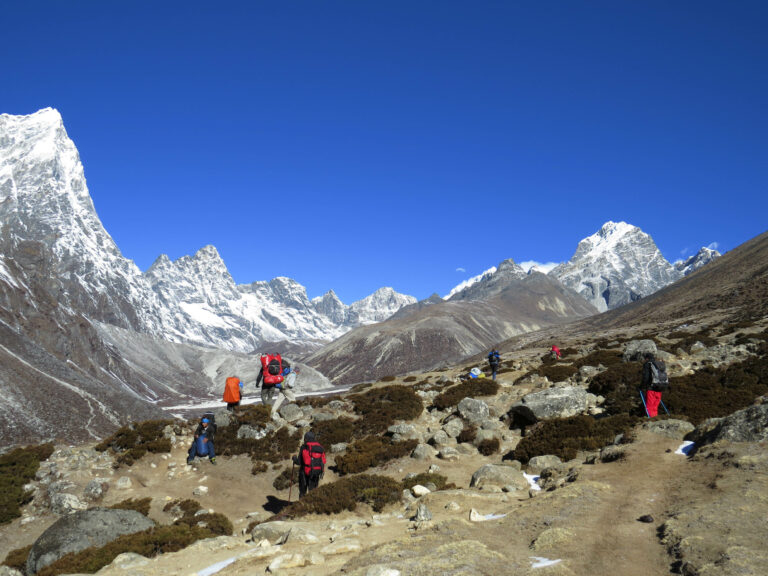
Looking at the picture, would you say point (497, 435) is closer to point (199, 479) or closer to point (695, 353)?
point (199, 479)

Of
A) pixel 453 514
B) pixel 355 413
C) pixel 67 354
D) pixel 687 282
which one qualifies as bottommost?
pixel 453 514

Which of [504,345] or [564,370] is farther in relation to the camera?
[504,345]

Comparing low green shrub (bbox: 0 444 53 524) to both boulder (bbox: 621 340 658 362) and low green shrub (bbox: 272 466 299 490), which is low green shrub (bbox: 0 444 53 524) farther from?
boulder (bbox: 621 340 658 362)

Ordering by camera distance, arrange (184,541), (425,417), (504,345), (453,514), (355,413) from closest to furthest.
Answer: (453,514), (184,541), (425,417), (355,413), (504,345)

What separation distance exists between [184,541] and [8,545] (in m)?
9.74

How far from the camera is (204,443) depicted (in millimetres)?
22625

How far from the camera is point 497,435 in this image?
2200 cm

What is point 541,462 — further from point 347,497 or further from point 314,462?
point 314,462

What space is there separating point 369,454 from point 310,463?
548 centimetres

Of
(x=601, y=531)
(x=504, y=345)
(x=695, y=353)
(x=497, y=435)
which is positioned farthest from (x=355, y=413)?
(x=504, y=345)

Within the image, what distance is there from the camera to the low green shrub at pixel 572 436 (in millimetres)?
17203

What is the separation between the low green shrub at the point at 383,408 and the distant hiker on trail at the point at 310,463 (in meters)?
8.57

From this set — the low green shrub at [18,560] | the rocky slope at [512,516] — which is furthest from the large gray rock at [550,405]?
the low green shrub at [18,560]

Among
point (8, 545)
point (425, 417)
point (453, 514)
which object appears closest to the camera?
point (453, 514)
